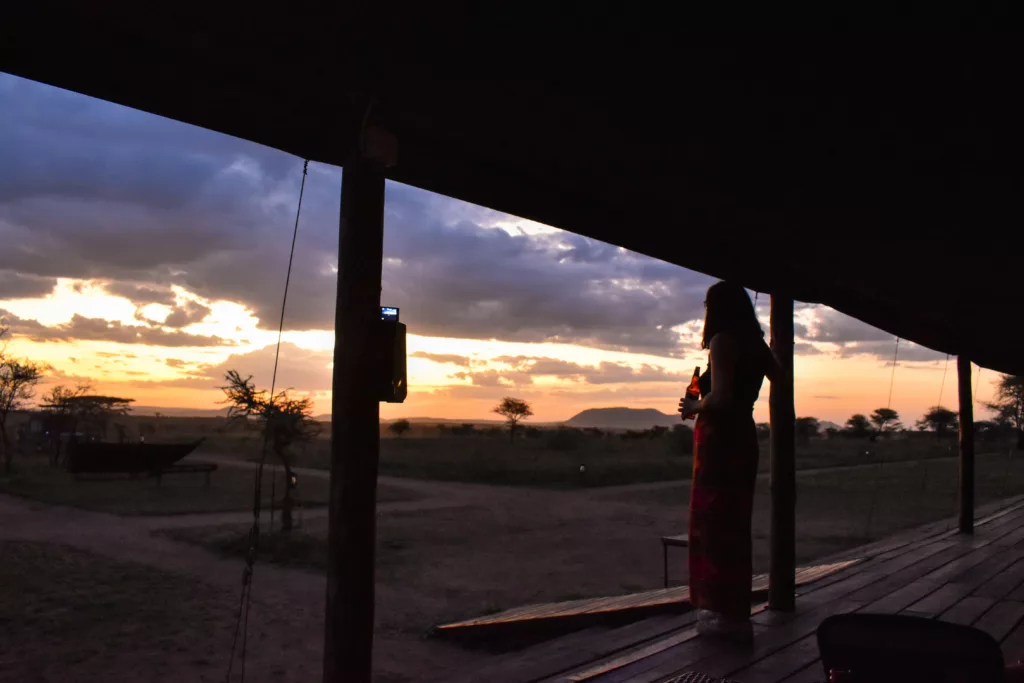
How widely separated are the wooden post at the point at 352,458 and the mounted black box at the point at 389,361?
0.08ft

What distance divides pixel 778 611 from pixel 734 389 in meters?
1.94

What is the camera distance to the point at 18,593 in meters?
7.34

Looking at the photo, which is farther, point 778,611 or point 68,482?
point 68,482

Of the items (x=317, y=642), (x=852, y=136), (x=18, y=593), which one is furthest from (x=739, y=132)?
(x=18, y=593)

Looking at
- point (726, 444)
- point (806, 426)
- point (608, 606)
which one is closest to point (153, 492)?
point (608, 606)

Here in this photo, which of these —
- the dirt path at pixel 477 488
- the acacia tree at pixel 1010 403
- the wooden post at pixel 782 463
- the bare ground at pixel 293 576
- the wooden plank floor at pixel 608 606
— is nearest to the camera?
the wooden post at pixel 782 463

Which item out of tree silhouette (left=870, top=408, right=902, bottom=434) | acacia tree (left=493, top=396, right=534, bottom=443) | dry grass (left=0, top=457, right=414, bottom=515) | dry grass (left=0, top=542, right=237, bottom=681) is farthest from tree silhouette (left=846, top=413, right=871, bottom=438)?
dry grass (left=0, top=542, right=237, bottom=681)

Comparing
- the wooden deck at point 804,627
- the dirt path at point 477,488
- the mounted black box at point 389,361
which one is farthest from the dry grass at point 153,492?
the mounted black box at point 389,361

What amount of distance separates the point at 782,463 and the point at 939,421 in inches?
2735

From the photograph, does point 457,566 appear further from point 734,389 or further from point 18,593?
point 734,389

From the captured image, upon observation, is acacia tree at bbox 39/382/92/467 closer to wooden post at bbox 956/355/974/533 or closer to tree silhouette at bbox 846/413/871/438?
wooden post at bbox 956/355/974/533

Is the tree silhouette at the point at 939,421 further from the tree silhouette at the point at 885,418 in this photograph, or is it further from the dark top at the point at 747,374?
the dark top at the point at 747,374

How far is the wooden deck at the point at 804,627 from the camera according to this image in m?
3.13

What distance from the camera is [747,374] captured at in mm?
Answer: 3193
